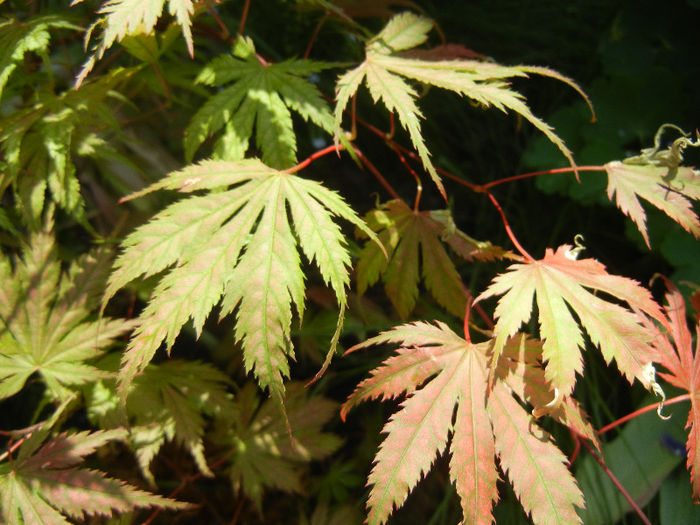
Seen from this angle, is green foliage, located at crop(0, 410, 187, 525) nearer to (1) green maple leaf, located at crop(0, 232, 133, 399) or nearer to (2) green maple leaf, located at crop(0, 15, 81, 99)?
(1) green maple leaf, located at crop(0, 232, 133, 399)

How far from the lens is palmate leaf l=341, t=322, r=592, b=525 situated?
0.67m

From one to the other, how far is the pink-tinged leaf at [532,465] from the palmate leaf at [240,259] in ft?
0.95

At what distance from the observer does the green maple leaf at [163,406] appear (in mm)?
906

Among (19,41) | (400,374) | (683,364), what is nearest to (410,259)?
(400,374)

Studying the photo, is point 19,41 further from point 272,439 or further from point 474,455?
point 474,455

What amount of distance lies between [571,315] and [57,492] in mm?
818

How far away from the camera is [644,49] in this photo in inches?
54.5

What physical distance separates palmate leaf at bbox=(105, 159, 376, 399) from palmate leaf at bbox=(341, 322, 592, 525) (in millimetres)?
140

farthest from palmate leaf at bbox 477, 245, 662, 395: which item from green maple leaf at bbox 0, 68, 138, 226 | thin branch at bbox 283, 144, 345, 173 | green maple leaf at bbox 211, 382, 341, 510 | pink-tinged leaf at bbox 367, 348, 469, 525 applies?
green maple leaf at bbox 0, 68, 138, 226

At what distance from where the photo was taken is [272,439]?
107 cm

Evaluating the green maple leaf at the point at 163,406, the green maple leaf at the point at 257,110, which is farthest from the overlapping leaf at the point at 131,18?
the green maple leaf at the point at 163,406

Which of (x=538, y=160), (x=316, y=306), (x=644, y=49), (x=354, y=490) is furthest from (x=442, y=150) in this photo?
(x=354, y=490)

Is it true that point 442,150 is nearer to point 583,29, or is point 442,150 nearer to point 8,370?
point 583,29

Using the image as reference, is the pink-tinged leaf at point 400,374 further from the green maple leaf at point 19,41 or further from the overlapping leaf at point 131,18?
the green maple leaf at point 19,41
